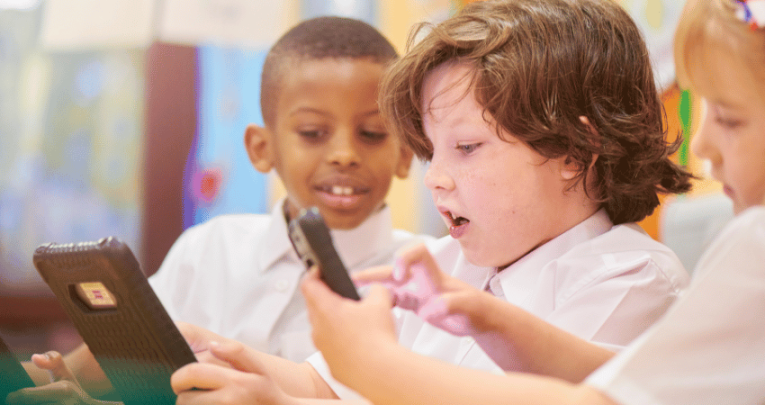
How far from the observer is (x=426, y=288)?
1.48ft

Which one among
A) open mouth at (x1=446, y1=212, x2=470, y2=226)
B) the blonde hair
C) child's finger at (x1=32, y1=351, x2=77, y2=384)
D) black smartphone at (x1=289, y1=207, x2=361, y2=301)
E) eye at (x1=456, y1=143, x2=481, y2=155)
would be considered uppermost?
the blonde hair

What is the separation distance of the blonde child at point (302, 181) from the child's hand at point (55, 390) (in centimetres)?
31

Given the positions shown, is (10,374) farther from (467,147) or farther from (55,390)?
(467,147)

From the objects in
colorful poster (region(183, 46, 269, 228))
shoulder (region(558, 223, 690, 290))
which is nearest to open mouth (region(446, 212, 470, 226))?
shoulder (region(558, 223, 690, 290))

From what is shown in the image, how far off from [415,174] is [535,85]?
40.5 inches

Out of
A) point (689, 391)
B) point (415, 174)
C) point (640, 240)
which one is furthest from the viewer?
point (415, 174)

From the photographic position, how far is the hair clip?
1.29 ft

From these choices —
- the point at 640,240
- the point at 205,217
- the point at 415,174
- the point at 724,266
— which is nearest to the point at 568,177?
the point at 640,240

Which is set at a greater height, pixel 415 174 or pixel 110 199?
pixel 110 199

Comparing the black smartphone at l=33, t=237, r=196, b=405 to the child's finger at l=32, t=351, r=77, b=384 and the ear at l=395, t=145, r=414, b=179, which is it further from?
the ear at l=395, t=145, r=414, b=179

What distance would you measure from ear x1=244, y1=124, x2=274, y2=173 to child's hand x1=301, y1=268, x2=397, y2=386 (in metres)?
0.62

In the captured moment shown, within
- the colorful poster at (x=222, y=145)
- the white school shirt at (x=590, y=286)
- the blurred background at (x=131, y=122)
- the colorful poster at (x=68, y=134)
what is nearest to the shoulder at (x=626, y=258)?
the white school shirt at (x=590, y=286)

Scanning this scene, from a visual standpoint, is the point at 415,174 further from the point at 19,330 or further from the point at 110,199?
the point at 19,330

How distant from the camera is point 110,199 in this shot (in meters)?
1.68
